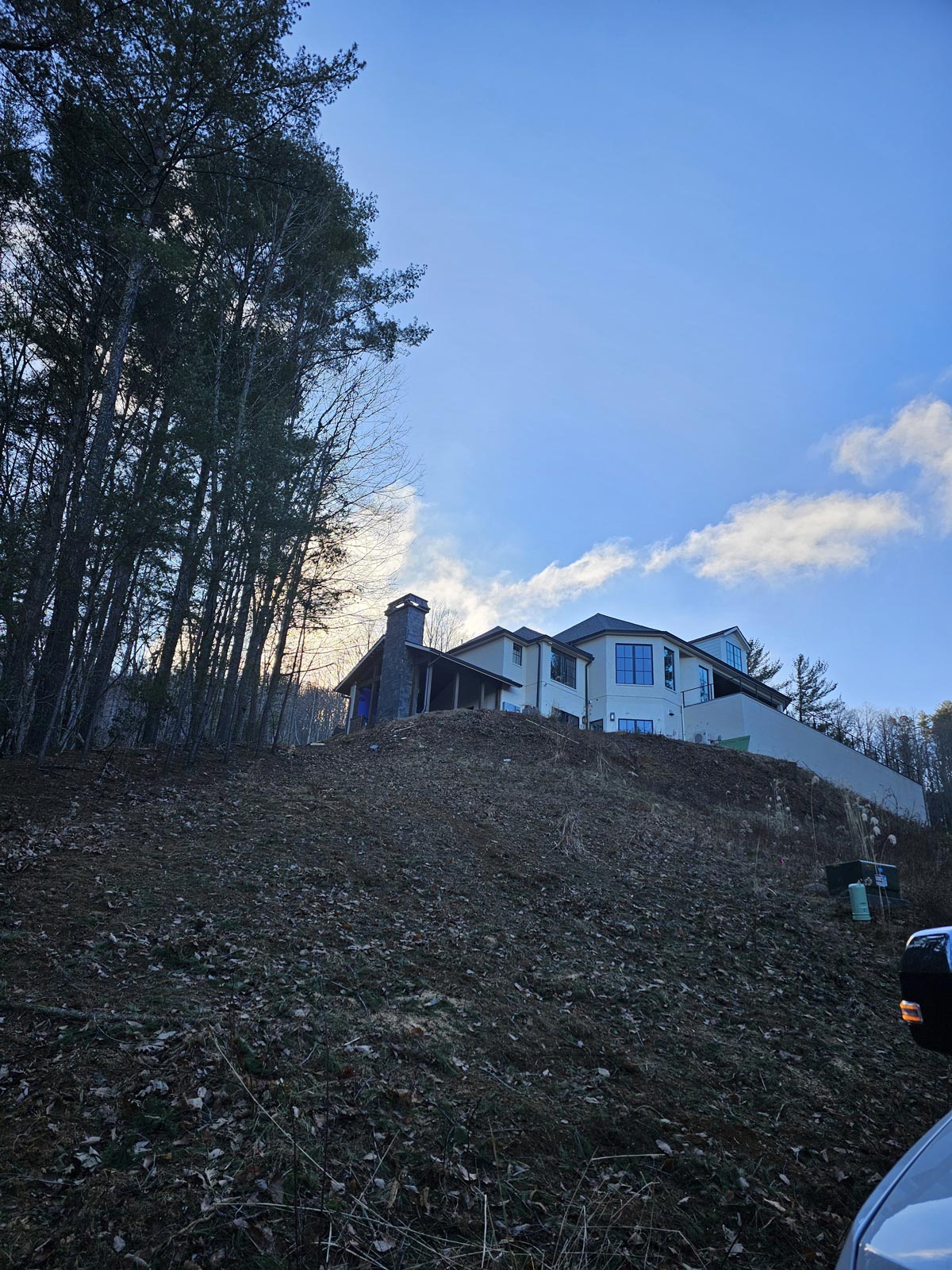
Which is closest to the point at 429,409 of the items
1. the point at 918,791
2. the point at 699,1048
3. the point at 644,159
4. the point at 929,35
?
the point at 644,159

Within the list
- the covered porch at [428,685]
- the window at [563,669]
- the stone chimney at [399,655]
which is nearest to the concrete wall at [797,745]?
the window at [563,669]

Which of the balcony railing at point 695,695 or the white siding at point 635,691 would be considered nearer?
the white siding at point 635,691

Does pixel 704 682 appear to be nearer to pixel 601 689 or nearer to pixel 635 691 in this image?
pixel 635 691

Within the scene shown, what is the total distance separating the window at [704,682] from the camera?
2868cm

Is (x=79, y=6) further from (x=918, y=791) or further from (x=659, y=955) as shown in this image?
(x=918, y=791)

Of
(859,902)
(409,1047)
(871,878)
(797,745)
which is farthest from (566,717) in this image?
(409,1047)

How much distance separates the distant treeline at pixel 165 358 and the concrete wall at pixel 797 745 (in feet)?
54.9

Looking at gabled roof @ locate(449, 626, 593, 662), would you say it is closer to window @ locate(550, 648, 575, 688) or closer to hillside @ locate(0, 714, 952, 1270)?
window @ locate(550, 648, 575, 688)

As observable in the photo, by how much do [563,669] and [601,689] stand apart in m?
1.79

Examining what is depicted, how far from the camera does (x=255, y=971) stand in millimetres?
4691

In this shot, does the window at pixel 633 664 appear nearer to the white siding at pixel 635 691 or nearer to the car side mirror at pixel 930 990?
the white siding at pixel 635 691

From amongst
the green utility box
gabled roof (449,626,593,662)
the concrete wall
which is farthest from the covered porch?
the green utility box

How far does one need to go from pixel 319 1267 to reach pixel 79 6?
1157 cm

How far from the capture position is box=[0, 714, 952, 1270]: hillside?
280 cm
